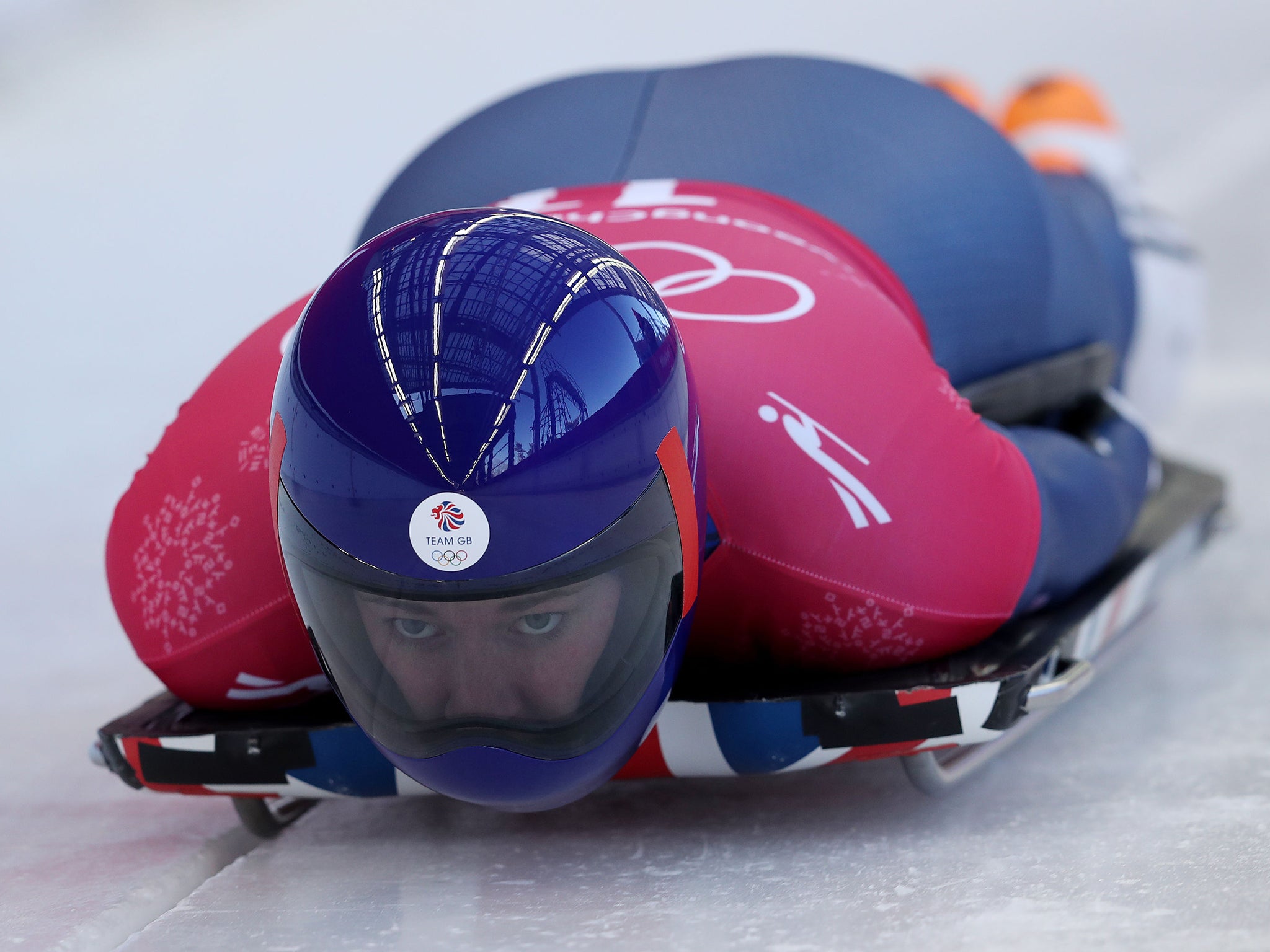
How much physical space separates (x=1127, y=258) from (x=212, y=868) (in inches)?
69.4

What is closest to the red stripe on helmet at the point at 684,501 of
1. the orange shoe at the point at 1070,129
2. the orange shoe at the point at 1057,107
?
the orange shoe at the point at 1070,129

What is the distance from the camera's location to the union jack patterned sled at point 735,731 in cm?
133

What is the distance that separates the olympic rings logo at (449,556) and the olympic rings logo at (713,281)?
0.42 m

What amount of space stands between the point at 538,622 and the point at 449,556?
10 centimetres

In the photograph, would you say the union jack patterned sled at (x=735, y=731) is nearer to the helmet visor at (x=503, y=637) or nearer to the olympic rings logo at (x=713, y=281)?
the helmet visor at (x=503, y=637)

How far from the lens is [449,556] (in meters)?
1.07

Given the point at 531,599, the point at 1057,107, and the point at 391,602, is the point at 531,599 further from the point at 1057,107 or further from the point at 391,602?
the point at 1057,107

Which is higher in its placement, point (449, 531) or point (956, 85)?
point (956, 85)

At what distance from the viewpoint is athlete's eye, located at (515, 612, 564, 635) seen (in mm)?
1120

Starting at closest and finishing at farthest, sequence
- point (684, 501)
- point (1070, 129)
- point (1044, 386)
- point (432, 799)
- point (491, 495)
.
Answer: point (491, 495), point (684, 501), point (432, 799), point (1044, 386), point (1070, 129)

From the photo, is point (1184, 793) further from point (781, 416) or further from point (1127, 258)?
point (1127, 258)

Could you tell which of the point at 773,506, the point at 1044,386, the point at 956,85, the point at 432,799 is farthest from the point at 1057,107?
the point at 432,799

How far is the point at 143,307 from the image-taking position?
434 cm

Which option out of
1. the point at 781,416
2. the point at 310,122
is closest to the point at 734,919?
the point at 781,416
